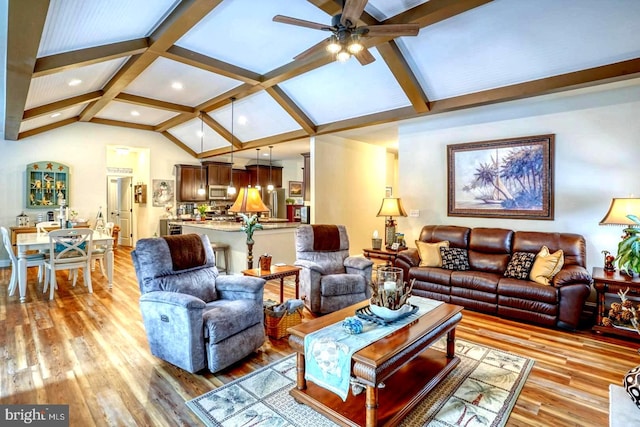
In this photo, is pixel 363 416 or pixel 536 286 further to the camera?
pixel 536 286

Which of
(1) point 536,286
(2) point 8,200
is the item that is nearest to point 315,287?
(1) point 536,286

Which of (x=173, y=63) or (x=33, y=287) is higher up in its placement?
(x=173, y=63)

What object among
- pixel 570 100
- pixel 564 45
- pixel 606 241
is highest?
pixel 564 45

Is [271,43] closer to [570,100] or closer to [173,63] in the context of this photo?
[173,63]

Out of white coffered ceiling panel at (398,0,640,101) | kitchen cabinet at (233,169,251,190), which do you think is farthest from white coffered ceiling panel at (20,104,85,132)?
white coffered ceiling panel at (398,0,640,101)

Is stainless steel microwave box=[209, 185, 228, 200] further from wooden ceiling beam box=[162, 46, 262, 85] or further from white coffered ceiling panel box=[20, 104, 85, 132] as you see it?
wooden ceiling beam box=[162, 46, 262, 85]

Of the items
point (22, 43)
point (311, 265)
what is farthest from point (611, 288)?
point (22, 43)

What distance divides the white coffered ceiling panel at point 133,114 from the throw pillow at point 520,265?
7318 millimetres

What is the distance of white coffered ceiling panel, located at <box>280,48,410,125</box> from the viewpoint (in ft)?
15.4

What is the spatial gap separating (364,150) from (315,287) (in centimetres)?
472

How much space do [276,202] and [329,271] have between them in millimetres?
7229

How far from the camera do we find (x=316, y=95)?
5.64 metres

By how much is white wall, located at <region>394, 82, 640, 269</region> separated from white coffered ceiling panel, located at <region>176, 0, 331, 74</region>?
2588mm

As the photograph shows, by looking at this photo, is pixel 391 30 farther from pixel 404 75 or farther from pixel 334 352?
pixel 334 352
